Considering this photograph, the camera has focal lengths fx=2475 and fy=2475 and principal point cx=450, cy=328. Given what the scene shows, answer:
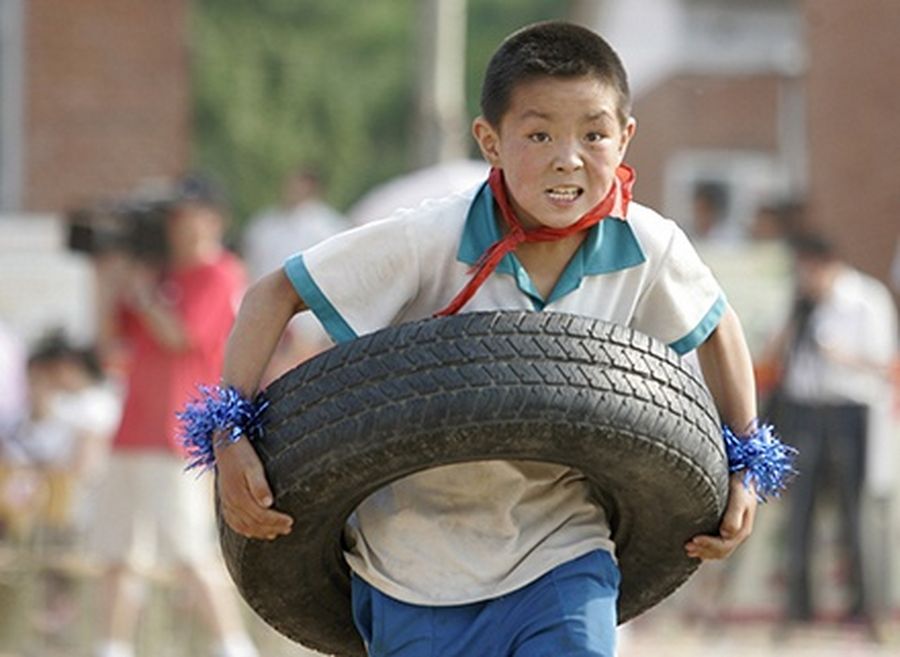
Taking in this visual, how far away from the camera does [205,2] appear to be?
4359cm

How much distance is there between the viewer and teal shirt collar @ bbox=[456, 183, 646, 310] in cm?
488

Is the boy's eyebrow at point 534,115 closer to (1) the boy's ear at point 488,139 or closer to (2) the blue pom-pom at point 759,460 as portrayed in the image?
(1) the boy's ear at point 488,139

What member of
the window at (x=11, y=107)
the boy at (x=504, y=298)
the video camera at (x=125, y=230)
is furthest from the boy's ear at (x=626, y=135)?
the window at (x=11, y=107)

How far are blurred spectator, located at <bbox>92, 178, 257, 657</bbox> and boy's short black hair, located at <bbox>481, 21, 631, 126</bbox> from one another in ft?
16.4

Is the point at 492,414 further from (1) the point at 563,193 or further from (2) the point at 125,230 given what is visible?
(2) the point at 125,230

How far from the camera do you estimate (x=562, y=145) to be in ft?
15.7

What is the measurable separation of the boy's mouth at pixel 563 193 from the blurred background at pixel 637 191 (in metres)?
4.19

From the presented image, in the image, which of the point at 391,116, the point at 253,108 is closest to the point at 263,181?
the point at 253,108

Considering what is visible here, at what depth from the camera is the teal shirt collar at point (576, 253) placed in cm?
488

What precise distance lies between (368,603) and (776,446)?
35.3 inches

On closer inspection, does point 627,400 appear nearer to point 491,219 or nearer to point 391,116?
point 491,219

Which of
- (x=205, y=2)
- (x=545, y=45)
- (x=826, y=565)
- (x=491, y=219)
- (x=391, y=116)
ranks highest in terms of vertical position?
(x=545, y=45)

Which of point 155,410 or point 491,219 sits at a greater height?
point 491,219

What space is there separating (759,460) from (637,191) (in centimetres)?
2054
